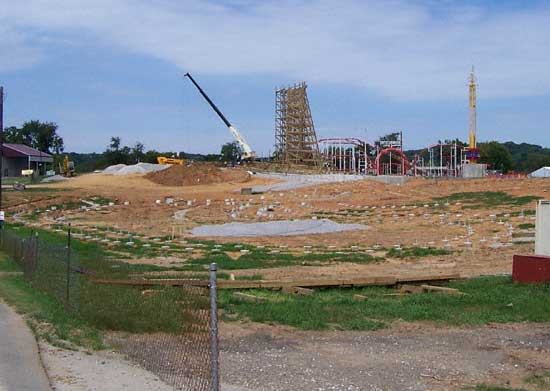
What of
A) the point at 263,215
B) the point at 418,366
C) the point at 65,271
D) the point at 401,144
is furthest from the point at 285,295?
the point at 401,144

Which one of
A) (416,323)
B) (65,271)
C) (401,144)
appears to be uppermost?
(401,144)

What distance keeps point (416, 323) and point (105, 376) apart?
5.92 metres

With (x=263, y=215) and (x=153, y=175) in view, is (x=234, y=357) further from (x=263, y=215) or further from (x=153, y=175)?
(x=153, y=175)

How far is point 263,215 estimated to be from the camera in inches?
1822

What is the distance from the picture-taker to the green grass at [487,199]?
44438mm

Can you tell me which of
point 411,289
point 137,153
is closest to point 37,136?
point 137,153

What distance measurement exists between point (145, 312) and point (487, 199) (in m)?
40.0

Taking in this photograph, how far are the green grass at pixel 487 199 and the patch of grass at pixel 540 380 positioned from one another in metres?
35.7

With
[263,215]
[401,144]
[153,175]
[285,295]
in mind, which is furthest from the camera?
[401,144]

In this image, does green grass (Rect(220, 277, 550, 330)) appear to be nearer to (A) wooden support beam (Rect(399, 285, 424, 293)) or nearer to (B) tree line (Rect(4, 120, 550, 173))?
(A) wooden support beam (Rect(399, 285, 424, 293))

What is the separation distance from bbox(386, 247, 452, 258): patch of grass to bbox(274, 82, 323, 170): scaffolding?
82.3 metres


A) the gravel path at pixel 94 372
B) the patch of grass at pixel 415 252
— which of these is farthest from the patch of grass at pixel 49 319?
the patch of grass at pixel 415 252

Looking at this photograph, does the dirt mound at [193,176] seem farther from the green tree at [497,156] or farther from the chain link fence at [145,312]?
the chain link fence at [145,312]

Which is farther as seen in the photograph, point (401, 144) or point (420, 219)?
point (401, 144)
